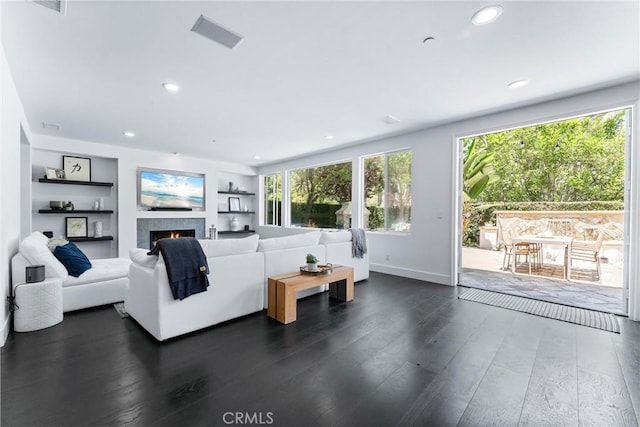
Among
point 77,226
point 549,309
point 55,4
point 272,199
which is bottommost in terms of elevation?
point 549,309

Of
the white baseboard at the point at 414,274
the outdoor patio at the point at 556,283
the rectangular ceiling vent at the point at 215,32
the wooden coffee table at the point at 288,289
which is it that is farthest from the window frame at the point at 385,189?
the rectangular ceiling vent at the point at 215,32

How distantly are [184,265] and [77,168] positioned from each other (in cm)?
488

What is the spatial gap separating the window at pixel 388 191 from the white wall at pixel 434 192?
19 cm

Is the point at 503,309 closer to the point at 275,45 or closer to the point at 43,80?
the point at 275,45

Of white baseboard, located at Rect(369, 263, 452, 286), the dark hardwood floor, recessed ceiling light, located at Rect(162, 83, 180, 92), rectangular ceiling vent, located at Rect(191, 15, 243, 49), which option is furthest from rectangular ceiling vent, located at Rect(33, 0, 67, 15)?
white baseboard, located at Rect(369, 263, 452, 286)

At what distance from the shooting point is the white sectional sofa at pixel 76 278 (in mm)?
2842

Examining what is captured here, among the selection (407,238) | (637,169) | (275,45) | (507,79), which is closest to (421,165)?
(407,238)

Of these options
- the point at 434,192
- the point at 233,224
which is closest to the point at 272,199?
the point at 233,224

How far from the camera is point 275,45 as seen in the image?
2.34 metres

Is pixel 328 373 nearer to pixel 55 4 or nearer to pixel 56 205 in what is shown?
pixel 55 4

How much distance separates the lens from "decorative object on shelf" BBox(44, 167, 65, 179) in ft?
16.7

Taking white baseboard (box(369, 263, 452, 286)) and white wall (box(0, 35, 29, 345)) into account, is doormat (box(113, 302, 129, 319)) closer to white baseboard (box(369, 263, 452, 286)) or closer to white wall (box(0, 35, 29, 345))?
white wall (box(0, 35, 29, 345))

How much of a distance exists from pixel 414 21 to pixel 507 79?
1601 mm

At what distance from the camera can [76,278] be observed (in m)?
3.24
